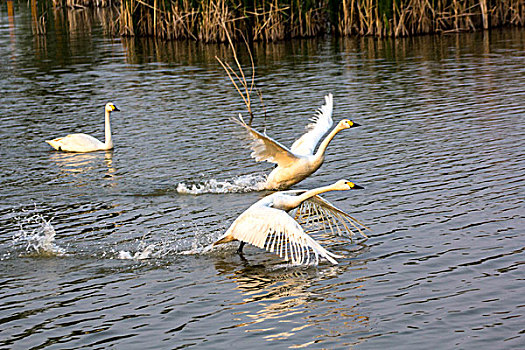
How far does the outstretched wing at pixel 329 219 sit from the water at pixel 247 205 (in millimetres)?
243

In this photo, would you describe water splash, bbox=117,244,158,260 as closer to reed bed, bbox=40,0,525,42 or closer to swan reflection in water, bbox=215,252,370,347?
swan reflection in water, bbox=215,252,370,347

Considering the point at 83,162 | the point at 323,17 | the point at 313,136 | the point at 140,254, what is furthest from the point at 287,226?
the point at 323,17

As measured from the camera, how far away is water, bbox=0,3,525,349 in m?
7.45

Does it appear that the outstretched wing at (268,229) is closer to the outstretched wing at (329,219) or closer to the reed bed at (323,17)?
the outstretched wing at (329,219)

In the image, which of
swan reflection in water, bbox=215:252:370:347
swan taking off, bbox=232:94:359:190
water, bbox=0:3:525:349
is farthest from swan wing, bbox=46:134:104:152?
swan reflection in water, bbox=215:252:370:347

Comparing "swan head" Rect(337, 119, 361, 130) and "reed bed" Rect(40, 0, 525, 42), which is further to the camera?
"reed bed" Rect(40, 0, 525, 42)

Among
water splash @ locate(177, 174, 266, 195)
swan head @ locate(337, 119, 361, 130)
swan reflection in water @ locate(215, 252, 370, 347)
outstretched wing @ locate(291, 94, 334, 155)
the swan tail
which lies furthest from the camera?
the swan tail

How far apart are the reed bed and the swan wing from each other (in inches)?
496

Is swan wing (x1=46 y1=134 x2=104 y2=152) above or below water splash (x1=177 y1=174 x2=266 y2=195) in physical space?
above

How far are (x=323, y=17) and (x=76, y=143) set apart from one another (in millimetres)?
17639

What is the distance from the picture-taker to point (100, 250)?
9812 mm

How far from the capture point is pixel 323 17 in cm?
3170

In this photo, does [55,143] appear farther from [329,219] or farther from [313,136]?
[329,219]

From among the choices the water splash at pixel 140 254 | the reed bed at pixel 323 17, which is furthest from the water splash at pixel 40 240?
the reed bed at pixel 323 17
